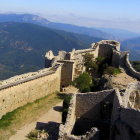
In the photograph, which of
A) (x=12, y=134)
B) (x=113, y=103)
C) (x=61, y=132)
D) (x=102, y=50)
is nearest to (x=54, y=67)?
(x=102, y=50)

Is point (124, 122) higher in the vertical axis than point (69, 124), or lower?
higher

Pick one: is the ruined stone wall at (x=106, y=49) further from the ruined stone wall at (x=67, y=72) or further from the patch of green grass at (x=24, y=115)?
the patch of green grass at (x=24, y=115)

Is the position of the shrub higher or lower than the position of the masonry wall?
lower

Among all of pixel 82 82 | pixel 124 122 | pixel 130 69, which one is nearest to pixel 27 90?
pixel 82 82

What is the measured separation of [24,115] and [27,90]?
123 inches

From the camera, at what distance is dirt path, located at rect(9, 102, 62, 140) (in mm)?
26989

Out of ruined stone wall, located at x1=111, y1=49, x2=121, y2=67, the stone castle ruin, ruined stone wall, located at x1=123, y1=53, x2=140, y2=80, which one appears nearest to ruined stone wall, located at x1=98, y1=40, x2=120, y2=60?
the stone castle ruin

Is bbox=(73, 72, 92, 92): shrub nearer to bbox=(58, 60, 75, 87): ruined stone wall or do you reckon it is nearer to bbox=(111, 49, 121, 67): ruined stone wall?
→ bbox=(58, 60, 75, 87): ruined stone wall

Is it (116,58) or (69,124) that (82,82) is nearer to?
(116,58)

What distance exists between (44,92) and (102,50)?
10920 millimetres

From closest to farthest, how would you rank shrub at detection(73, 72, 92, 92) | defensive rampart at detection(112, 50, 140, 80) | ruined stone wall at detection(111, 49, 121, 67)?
shrub at detection(73, 72, 92, 92), defensive rampart at detection(112, 50, 140, 80), ruined stone wall at detection(111, 49, 121, 67)

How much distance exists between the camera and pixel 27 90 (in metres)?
33.8

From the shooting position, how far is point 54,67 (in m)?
38.7

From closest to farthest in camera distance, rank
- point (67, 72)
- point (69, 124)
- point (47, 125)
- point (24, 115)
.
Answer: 1. point (69, 124)
2. point (47, 125)
3. point (24, 115)
4. point (67, 72)
